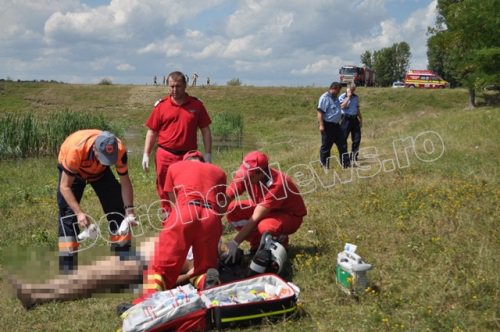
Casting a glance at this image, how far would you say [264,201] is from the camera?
487 cm

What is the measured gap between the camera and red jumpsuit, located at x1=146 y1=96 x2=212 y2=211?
5.69 m

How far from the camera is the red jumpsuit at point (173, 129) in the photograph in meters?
5.69

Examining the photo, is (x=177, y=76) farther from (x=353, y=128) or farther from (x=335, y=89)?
(x=353, y=128)

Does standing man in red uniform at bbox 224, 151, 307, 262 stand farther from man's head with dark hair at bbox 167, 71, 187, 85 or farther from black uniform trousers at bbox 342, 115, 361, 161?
black uniform trousers at bbox 342, 115, 361, 161

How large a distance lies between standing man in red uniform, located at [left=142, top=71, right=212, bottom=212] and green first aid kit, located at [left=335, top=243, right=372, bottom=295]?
7.37 feet

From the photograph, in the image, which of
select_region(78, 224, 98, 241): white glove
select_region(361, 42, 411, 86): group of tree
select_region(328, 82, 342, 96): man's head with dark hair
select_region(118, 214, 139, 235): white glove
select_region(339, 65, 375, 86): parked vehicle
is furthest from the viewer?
select_region(361, 42, 411, 86): group of tree

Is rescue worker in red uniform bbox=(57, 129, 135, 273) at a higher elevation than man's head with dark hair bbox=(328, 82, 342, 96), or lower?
lower

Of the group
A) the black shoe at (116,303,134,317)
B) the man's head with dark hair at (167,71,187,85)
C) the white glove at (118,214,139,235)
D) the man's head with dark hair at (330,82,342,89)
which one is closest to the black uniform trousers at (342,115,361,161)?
the man's head with dark hair at (330,82,342,89)

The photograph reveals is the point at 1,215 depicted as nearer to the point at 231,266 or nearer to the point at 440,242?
the point at 231,266

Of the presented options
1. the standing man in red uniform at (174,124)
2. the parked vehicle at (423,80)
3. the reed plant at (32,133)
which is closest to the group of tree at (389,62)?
the parked vehicle at (423,80)

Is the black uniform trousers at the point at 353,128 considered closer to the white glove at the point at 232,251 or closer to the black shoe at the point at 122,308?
the white glove at the point at 232,251

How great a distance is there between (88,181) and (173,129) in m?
1.24

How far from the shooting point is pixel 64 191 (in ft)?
14.9

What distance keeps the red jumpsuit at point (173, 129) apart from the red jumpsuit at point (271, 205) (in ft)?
3.04
